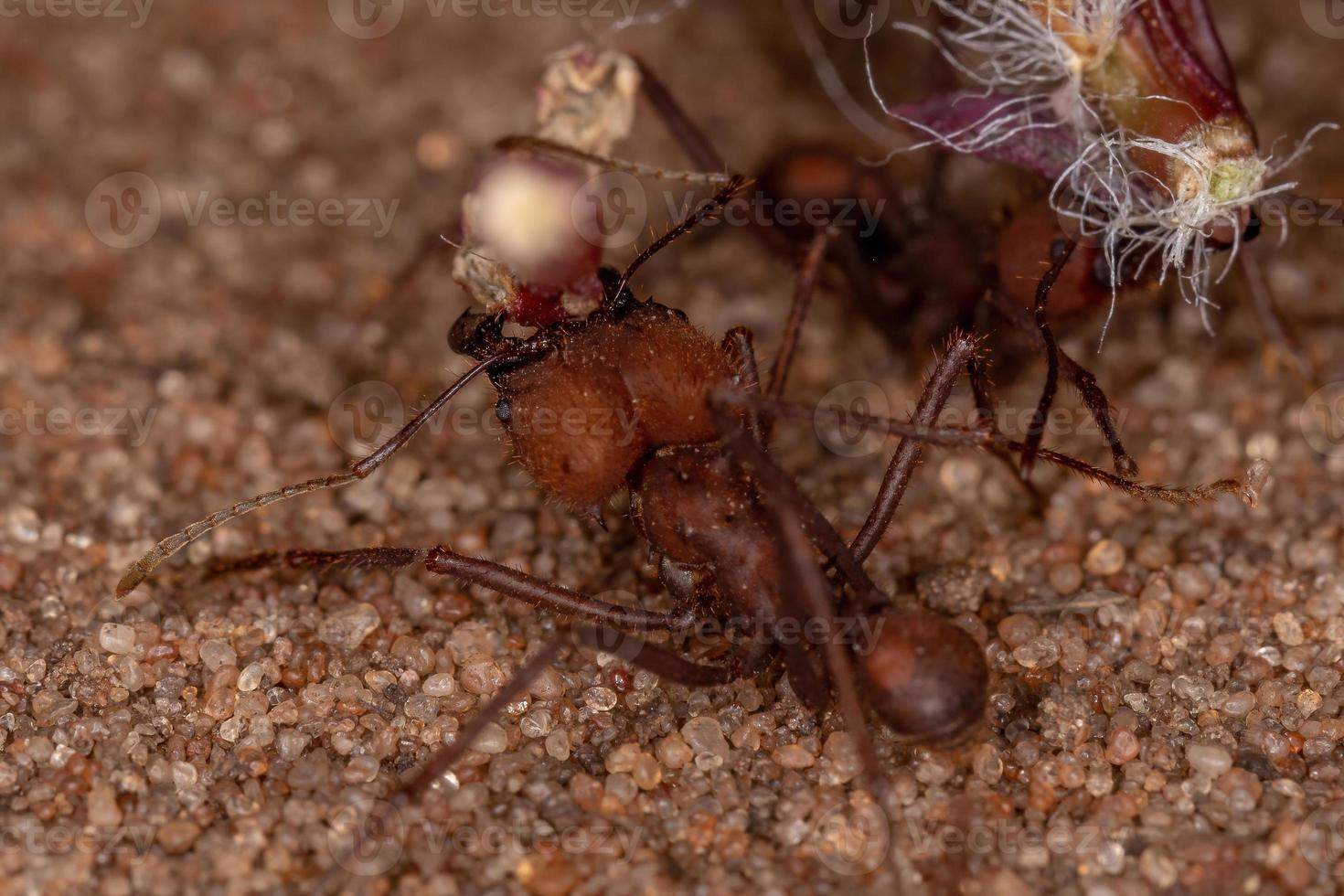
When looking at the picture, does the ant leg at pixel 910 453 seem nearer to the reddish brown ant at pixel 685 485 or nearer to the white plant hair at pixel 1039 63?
the reddish brown ant at pixel 685 485

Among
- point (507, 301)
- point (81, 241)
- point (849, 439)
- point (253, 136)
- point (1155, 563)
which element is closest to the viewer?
point (507, 301)

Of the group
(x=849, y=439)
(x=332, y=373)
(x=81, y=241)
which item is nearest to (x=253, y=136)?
(x=81, y=241)

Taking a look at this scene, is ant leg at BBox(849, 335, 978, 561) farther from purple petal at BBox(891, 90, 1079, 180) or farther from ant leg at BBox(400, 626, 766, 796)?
purple petal at BBox(891, 90, 1079, 180)

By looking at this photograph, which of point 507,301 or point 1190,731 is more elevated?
point 507,301

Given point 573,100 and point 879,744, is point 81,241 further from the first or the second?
point 879,744

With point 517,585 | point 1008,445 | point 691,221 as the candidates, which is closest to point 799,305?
point 691,221

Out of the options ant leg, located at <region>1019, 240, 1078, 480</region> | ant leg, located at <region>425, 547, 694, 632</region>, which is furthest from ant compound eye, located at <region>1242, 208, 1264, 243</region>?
ant leg, located at <region>425, 547, 694, 632</region>

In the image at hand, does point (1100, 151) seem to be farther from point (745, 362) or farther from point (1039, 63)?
point (745, 362)
